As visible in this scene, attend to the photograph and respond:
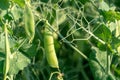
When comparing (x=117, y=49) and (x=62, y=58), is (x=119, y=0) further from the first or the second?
(x=117, y=49)

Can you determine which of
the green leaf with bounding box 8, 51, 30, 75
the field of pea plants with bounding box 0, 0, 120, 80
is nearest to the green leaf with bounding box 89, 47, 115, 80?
the field of pea plants with bounding box 0, 0, 120, 80

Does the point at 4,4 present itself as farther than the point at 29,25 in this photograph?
Yes

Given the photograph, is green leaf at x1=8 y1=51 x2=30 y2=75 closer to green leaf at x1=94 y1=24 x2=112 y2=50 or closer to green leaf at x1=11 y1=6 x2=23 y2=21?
green leaf at x1=11 y1=6 x2=23 y2=21

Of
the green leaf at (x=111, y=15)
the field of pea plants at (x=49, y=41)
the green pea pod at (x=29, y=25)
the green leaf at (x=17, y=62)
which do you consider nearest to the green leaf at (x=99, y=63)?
the field of pea plants at (x=49, y=41)

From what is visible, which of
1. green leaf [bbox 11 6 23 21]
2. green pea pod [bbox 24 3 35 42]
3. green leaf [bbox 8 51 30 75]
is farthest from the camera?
green leaf [bbox 11 6 23 21]

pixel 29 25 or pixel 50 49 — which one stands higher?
pixel 29 25

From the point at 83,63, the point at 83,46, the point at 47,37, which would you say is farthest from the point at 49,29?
the point at 83,63

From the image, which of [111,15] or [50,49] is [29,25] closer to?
[50,49]

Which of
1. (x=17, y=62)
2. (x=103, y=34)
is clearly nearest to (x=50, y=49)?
(x=17, y=62)

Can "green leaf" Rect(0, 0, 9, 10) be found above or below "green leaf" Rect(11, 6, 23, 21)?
above
